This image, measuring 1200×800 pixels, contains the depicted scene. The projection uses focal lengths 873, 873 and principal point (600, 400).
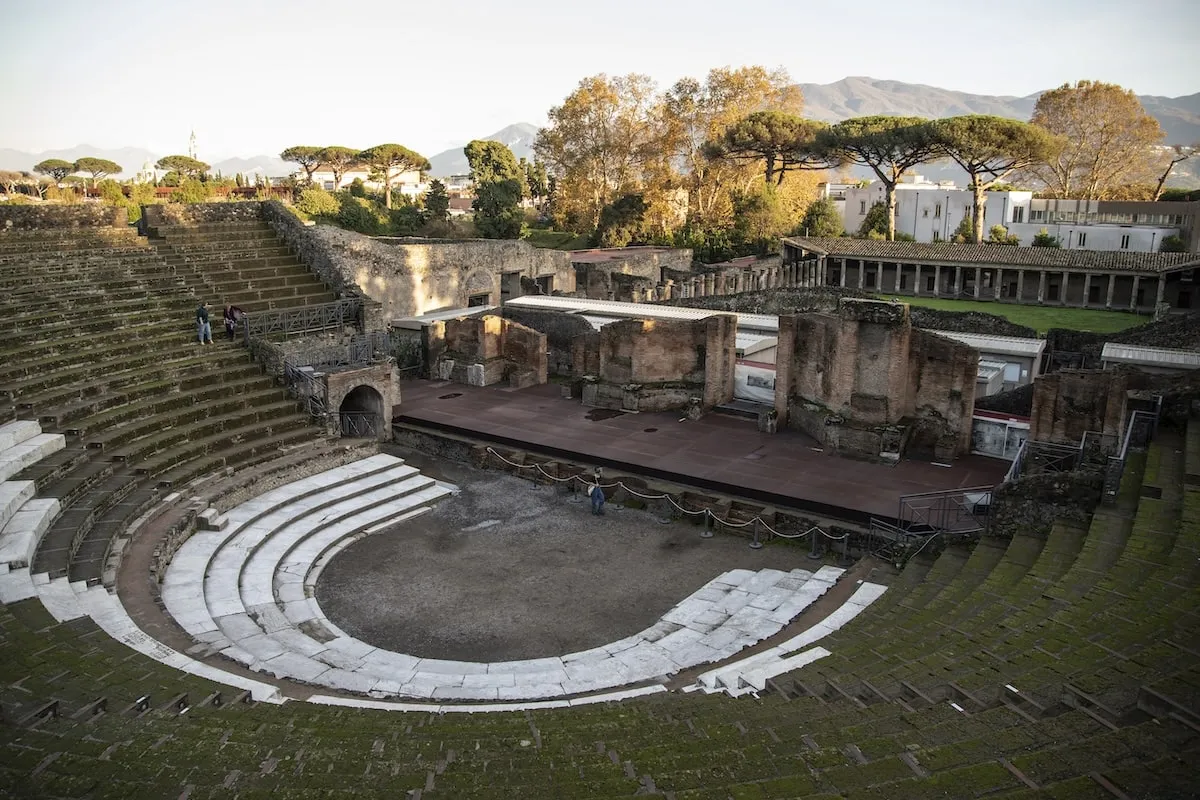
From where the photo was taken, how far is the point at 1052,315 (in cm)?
3859

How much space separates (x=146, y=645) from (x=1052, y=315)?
38549 mm

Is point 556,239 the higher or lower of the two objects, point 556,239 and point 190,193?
the lower

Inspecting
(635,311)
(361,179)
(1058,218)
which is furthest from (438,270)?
(361,179)

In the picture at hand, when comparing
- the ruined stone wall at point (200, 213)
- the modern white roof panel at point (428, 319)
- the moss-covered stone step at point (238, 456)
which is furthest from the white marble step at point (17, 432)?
the modern white roof panel at point (428, 319)

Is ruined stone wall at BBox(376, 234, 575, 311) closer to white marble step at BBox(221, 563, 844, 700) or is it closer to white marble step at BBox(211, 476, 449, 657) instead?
white marble step at BBox(211, 476, 449, 657)

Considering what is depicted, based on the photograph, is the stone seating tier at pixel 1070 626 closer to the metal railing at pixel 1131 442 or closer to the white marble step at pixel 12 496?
the metal railing at pixel 1131 442

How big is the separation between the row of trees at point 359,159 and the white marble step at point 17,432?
56.8m

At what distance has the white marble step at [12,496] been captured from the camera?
12164 millimetres

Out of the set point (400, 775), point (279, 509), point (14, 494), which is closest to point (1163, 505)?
point (400, 775)

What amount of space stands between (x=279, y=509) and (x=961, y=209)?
50.9 meters

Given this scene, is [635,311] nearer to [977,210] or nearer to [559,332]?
[559,332]

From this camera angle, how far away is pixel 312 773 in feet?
22.9

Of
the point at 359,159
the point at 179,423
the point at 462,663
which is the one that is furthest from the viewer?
the point at 359,159

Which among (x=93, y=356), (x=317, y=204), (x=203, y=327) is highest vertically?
(x=317, y=204)
